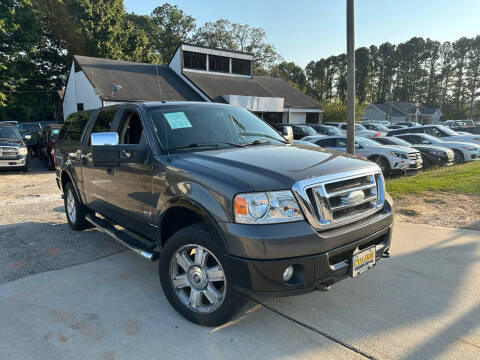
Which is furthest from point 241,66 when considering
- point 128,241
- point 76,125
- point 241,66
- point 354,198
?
point 354,198

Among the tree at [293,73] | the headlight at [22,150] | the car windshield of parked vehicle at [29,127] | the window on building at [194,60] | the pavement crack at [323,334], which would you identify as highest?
the tree at [293,73]

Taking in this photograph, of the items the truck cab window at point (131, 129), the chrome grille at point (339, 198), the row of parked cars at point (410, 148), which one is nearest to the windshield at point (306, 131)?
the row of parked cars at point (410, 148)

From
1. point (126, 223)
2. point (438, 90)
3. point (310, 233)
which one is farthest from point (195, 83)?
point (438, 90)

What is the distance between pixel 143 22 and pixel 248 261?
192ft

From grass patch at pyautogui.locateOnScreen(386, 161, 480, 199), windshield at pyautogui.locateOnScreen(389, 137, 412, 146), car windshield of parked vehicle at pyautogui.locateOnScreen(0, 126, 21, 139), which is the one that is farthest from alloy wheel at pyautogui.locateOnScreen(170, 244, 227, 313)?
car windshield of parked vehicle at pyautogui.locateOnScreen(0, 126, 21, 139)

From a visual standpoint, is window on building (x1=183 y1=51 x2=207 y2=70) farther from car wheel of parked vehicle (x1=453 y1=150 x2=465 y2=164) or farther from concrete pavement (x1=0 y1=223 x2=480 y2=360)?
concrete pavement (x1=0 y1=223 x2=480 y2=360)

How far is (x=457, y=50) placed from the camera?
90.1 m

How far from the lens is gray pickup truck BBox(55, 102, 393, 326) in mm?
2594

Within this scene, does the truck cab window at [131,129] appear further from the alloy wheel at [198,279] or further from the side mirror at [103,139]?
the alloy wheel at [198,279]

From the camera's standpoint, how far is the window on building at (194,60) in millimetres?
28516

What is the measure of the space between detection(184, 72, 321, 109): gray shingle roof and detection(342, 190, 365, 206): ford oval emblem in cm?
2364

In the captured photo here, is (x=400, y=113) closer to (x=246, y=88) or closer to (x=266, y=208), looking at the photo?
(x=246, y=88)

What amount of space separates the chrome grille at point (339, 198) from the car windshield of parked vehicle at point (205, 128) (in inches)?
48.3

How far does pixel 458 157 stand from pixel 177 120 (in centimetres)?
1382
